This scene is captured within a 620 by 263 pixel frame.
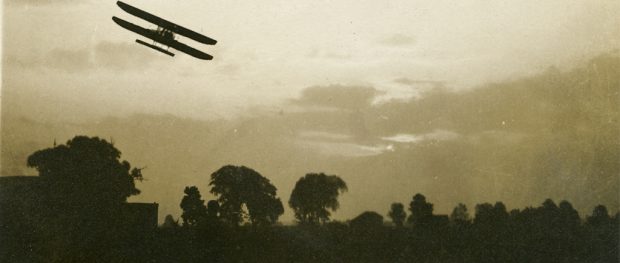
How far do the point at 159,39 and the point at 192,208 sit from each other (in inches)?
905

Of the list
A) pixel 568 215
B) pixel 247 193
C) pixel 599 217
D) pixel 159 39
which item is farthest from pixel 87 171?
pixel 599 217

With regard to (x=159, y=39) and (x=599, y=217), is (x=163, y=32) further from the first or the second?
(x=599, y=217)

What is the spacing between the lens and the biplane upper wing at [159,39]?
2779 cm

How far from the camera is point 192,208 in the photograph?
4700 centimetres

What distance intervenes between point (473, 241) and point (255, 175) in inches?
1166

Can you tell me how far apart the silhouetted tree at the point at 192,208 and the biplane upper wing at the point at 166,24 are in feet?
71.0

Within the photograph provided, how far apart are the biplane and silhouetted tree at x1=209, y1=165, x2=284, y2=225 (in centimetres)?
3354

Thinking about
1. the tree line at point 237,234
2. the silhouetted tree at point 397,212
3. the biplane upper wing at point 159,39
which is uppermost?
the biplane upper wing at point 159,39

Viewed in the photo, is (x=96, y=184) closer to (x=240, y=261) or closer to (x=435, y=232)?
(x=240, y=261)

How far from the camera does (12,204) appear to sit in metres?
38.8

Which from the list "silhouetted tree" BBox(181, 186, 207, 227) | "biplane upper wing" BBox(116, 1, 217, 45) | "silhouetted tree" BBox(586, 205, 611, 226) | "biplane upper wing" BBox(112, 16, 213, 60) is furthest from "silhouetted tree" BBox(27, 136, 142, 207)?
"silhouetted tree" BBox(586, 205, 611, 226)

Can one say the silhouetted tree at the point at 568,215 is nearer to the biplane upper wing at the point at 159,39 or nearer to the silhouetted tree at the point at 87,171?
the biplane upper wing at the point at 159,39

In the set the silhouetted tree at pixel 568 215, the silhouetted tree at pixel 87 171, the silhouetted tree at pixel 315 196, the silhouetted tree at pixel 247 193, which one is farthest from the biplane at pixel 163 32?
the silhouetted tree at pixel 315 196

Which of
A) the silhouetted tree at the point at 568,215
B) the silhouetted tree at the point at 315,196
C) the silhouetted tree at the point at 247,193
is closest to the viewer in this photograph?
the silhouetted tree at the point at 568,215
